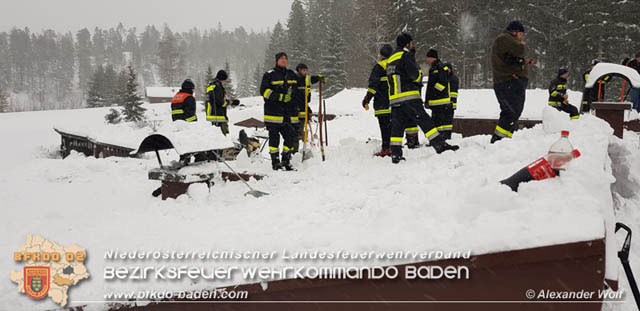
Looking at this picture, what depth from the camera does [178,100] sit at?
798 centimetres

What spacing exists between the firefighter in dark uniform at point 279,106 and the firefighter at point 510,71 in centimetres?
332

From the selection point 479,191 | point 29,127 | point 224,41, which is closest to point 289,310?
point 479,191

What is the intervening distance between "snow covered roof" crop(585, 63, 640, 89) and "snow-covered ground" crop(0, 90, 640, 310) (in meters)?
2.09

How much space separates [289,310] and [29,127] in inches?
1457

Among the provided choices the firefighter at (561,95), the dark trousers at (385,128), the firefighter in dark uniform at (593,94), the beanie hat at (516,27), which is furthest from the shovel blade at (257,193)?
the firefighter in dark uniform at (593,94)

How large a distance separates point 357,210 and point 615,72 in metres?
6.31

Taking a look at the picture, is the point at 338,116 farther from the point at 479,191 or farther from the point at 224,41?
the point at 224,41

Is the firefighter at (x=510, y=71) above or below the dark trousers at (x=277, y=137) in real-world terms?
above

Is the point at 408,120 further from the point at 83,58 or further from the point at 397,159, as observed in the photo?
the point at 83,58

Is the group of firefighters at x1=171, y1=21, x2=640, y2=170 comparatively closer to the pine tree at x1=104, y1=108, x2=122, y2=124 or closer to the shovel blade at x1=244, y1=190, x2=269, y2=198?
the shovel blade at x1=244, y1=190, x2=269, y2=198

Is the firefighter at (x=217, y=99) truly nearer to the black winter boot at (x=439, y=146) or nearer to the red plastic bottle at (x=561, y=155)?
the black winter boot at (x=439, y=146)

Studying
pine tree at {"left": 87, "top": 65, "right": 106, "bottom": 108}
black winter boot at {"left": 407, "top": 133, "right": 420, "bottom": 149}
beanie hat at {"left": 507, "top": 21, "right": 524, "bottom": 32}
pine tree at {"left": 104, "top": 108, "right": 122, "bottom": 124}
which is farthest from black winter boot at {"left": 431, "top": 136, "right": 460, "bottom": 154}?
pine tree at {"left": 87, "top": 65, "right": 106, "bottom": 108}

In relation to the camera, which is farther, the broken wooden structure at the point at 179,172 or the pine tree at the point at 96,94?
the pine tree at the point at 96,94

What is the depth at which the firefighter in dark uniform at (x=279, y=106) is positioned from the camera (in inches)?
260
